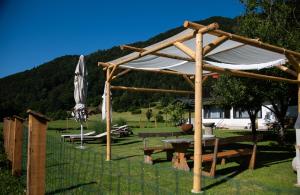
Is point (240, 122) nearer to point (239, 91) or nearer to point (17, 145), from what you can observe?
point (239, 91)

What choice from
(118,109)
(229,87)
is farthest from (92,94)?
(229,87)

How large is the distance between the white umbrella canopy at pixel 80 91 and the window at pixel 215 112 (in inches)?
927

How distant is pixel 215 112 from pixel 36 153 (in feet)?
111

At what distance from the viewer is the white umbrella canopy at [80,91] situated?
13.6m

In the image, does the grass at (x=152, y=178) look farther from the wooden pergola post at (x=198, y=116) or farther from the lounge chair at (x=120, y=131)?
the lounge chair at (x=120, y=131)

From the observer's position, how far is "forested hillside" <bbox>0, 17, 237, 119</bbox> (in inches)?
2495

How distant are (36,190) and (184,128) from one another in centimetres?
1788

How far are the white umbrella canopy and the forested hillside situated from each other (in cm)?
4586

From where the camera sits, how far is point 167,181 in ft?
21.9

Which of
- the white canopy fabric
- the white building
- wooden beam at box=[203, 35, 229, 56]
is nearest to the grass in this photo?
wooden beam at box=[203, 35, 229, 56]

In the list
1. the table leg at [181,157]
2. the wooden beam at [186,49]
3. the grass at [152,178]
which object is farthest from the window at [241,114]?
the wooden beam at [186,49]

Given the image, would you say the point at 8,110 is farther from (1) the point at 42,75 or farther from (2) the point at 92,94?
(1) the point at 42,75

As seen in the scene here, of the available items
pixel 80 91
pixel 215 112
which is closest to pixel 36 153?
pixel 80 91

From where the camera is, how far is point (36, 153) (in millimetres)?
3881
